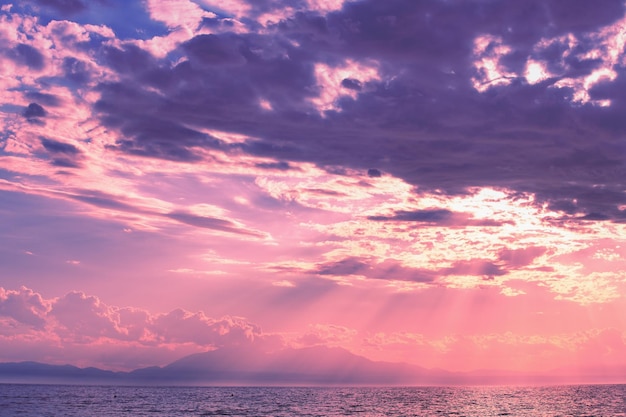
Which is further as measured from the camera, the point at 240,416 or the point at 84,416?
the point at 240,416

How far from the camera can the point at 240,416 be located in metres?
156

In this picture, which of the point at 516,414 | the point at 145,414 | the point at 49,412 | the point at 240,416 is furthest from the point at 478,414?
the point at 49,412

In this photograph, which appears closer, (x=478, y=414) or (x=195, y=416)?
(x=195, y=416)

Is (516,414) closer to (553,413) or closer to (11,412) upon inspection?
(553,413)

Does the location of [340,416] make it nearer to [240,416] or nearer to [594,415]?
[240,416]

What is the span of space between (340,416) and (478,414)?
36039 mm

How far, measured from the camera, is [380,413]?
16638 centimetres

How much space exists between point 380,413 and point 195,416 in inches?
1833

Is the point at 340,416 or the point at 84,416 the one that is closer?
the point at 84,416

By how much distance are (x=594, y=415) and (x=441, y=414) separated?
117 feet

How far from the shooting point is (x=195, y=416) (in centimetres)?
15462

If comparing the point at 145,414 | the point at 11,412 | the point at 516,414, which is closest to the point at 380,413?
the point at 516,414

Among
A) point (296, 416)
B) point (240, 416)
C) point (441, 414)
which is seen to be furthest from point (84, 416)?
point (441, 414)

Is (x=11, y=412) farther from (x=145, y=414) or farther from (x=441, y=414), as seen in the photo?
(x=441, y=414)
